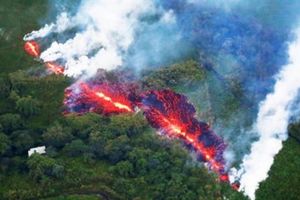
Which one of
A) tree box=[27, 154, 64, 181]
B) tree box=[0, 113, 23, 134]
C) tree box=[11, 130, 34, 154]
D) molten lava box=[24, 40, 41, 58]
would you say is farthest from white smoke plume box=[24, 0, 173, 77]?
tree box=[27, 154, 64, 181]

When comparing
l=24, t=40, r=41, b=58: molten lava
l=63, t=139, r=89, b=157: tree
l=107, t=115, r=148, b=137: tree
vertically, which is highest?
l=24, t=40, r=41, b=58: molten lava

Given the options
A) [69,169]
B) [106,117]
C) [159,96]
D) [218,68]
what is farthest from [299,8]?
[69,169]

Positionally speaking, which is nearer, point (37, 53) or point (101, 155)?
point (101, 155)

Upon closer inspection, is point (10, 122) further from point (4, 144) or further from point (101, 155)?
point (101, 155)

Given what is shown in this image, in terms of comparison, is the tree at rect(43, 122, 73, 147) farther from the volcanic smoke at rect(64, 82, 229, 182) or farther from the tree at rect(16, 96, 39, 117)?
the tree at rect(16, 96, 39, 117)

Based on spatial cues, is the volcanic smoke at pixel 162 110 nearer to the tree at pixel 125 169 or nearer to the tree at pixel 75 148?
the tree at pixel 75 148

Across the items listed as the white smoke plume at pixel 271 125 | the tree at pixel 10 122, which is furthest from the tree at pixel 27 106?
the white smoke plume at pixel 271 125

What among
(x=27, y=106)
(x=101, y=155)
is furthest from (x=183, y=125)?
(x=27, y=106)
